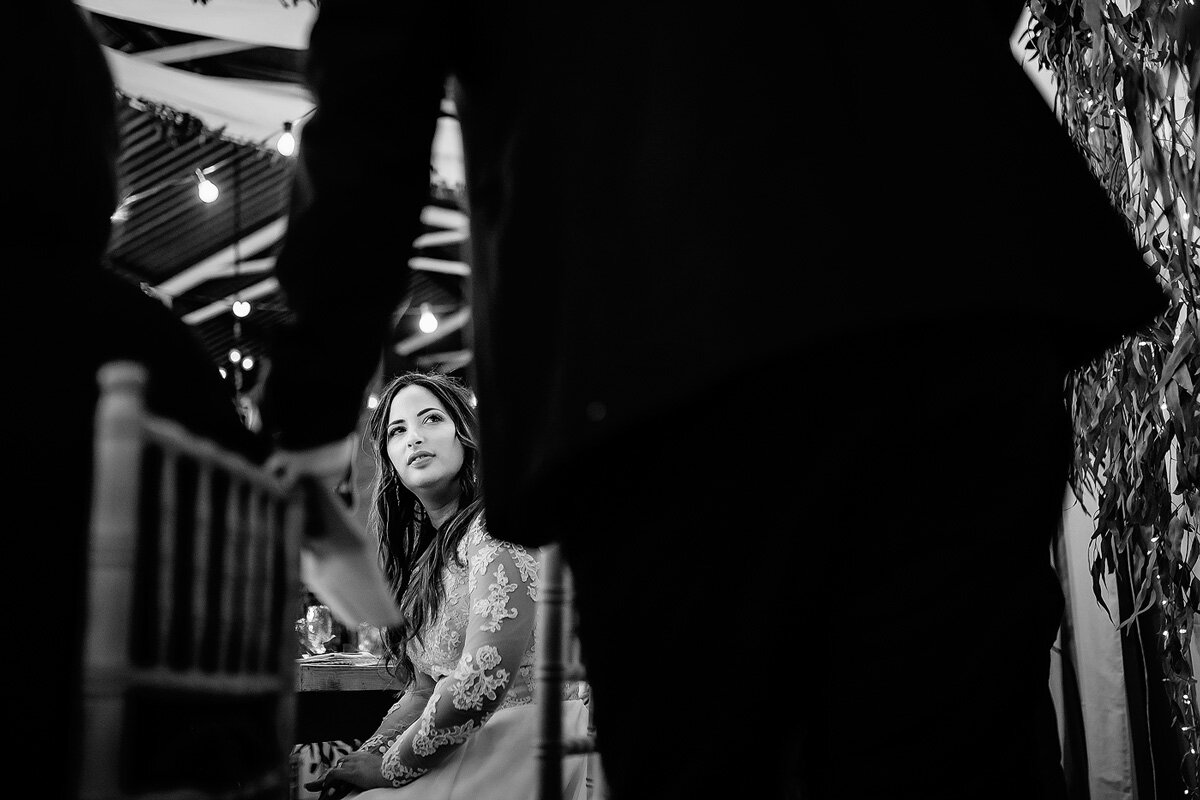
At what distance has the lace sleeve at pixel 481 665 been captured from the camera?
1850mm

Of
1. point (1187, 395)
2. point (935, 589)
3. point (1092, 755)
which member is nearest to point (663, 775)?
point (935, 589)

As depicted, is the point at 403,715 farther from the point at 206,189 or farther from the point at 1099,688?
the point at 206,189

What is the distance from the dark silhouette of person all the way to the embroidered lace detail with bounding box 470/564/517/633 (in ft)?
4.10

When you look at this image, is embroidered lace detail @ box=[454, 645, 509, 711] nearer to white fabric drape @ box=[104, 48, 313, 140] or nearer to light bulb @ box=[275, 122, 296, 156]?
white fabric drape @ box=[104, 48, 313, 140]

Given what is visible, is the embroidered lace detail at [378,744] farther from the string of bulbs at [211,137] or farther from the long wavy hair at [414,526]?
the string of bulbs at [211,137]

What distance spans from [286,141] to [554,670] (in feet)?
14.4

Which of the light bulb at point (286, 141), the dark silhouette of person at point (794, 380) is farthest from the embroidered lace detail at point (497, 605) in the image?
the light bulb at point (286, 141)

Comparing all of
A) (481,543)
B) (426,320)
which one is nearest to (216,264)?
(426,320)

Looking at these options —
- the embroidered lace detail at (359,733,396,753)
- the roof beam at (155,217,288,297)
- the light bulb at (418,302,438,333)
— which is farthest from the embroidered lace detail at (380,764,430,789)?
the light bulb at (418,302,438,333)

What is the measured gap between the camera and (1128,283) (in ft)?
2.24

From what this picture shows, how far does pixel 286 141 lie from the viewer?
16.3ft

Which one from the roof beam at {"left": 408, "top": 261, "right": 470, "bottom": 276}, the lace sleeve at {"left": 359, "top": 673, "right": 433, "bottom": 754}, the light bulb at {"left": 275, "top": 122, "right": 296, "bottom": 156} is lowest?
the lace sleeve at {"left": 359, "top": 673, "right": 433, "bottom": 754}

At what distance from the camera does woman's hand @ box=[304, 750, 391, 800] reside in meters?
1.91

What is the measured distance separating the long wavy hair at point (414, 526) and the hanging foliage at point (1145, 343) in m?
1.16
